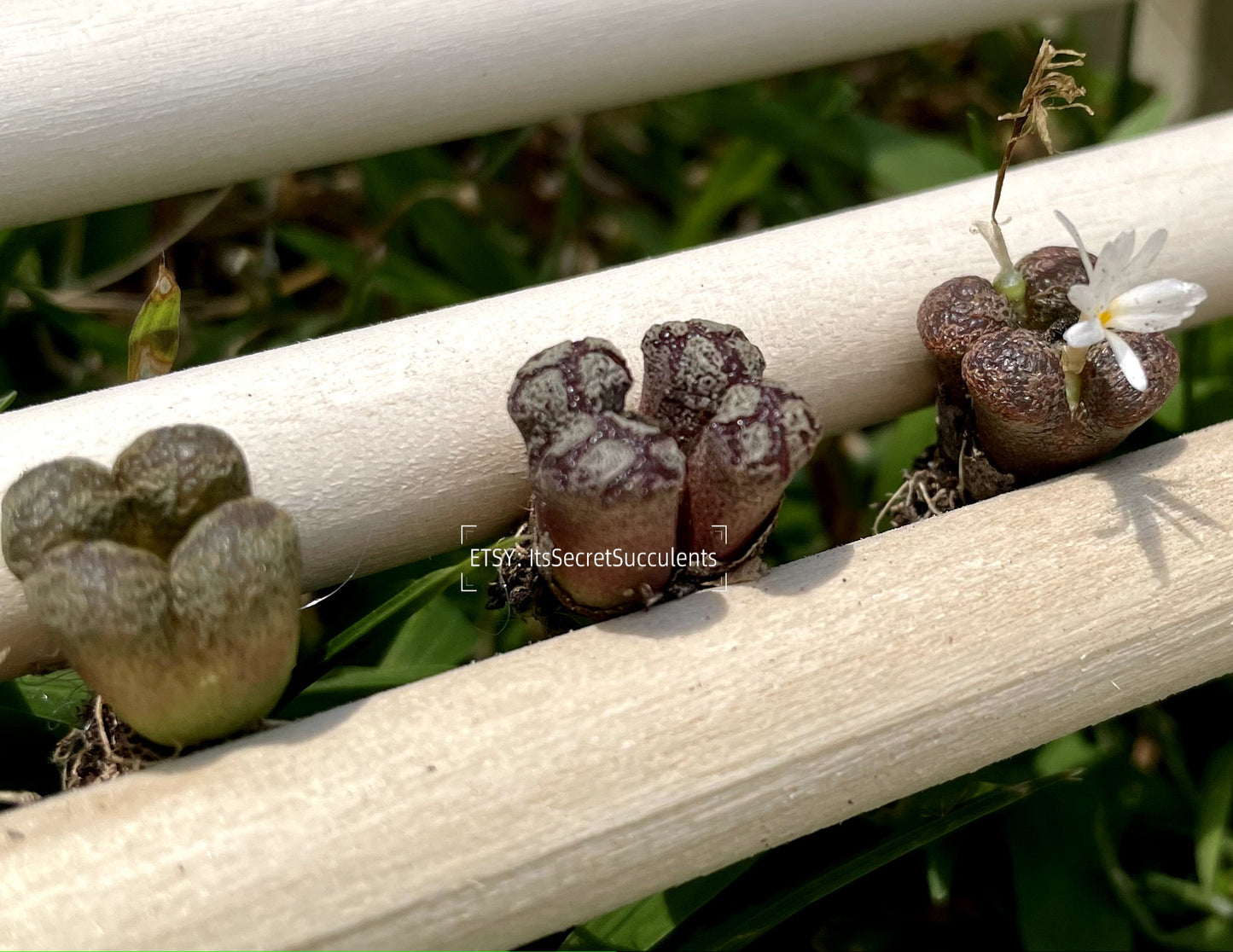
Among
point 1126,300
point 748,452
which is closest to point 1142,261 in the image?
point 1126,300

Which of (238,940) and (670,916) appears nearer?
(238,940)

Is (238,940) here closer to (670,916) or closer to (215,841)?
(215,841)

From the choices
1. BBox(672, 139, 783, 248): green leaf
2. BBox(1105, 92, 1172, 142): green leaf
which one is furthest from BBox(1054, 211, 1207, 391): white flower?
BBox(672, 139, 783, 248): green leaf

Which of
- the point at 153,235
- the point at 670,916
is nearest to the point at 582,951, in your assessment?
the point at 670,916

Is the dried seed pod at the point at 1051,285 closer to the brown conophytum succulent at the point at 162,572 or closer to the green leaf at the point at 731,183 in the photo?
the brown conophytum succulent at the point at 162,572

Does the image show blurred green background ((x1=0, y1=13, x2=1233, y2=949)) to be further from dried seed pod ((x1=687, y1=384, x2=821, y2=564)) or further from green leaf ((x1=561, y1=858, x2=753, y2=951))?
dried seed pod ((x1=687, y1=384, x2=821, y2=564))

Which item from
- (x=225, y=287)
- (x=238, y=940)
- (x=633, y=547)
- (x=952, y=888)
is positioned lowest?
(x=952, y=888)
